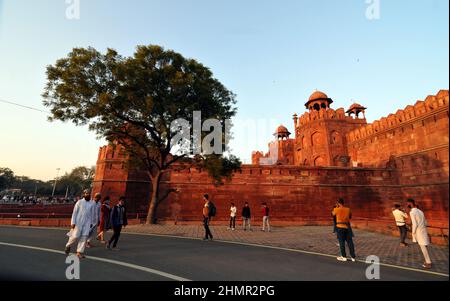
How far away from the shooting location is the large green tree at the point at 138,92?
1158 cm

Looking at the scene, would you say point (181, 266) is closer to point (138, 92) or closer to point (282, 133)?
point (138, 92)

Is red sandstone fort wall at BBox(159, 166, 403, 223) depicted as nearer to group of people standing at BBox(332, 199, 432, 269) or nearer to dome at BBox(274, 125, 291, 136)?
group of people standing at BBox(332, 199, 432, 269)

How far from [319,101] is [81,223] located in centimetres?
3154

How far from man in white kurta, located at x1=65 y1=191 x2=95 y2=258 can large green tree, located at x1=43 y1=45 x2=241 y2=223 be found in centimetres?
680

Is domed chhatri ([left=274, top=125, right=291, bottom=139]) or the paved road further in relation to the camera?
domed chhatri ([left=274, top=125, right=291, bottom=139])

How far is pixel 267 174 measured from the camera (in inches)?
777

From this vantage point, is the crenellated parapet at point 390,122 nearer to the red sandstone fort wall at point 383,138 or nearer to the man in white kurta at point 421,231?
the red sandstone fort wall at point 383,138

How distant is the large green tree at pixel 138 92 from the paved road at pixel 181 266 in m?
7.37

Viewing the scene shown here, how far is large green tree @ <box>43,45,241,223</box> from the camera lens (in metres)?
11.6

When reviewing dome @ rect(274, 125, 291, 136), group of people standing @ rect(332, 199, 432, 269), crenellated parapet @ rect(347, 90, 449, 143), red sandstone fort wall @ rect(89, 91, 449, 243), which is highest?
dome @ rect(274, 125, 291, 136)

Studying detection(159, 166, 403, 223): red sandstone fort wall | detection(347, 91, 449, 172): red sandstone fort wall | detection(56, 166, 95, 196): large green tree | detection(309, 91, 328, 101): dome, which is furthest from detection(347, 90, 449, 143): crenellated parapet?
detection(56, 166, 95, 196): large green tree

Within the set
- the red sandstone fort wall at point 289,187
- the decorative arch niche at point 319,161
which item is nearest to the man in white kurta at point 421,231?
the red sandstone fort wall at point 289,187

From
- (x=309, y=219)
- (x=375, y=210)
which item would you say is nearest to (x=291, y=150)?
(x=375, y=210)

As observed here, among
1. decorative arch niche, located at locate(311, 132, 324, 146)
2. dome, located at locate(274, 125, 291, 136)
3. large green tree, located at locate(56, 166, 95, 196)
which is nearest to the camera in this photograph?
decorative arch niche, located at locate(311, 132, 324, 146)
